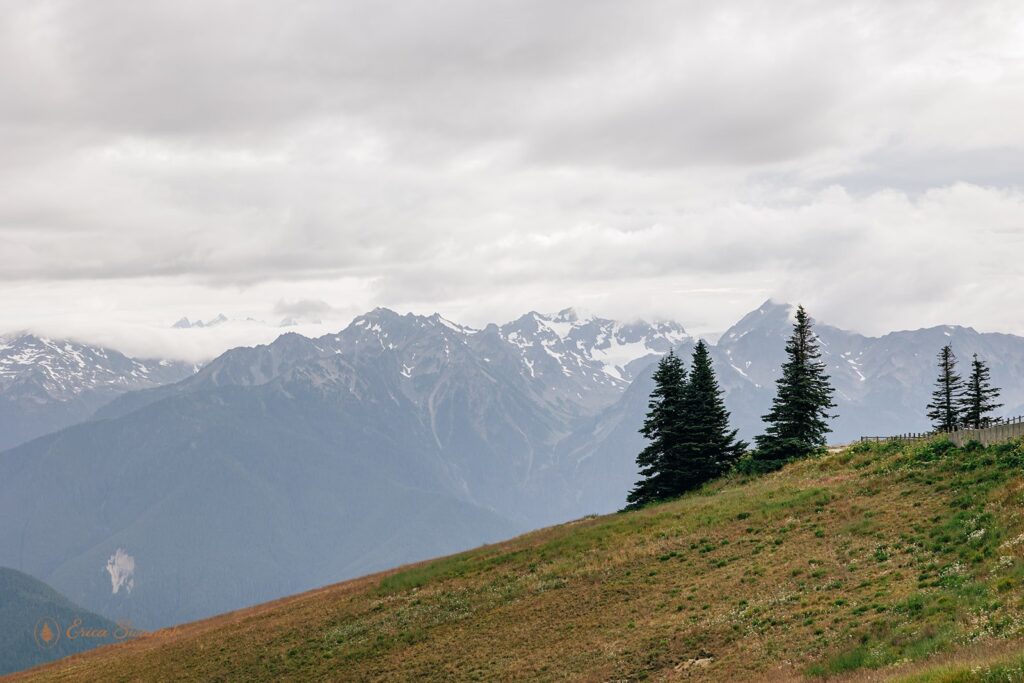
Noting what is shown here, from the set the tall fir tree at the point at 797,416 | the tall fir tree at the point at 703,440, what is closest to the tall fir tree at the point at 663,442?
the tall fir tree at the point at 703,440

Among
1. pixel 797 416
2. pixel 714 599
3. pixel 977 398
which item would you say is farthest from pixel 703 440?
pixel 714 599

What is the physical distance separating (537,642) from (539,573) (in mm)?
12415

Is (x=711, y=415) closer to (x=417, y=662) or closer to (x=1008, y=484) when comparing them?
(x=1008, y=484)

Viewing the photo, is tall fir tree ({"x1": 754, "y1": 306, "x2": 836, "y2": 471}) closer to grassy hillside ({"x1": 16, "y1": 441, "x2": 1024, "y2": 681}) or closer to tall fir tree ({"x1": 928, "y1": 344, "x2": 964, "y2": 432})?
grassy hillside ({"x1": 16, "y1": 441, "x2": 1024, "y2": 681})

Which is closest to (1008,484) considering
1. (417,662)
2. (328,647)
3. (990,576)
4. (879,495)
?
(879,495)

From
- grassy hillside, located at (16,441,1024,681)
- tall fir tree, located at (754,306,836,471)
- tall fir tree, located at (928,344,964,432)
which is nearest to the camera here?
grassy hillside, located at (16,441,1024,681)

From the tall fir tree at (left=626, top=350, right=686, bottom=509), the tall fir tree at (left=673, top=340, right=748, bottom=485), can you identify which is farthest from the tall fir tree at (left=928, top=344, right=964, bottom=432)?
the tall fir tree at (left=626, top=350, right=686, bottom=509)

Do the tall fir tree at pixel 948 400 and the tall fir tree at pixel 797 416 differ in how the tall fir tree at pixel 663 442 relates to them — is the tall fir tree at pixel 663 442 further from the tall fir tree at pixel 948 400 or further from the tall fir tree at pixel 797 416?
the tall fir tree at pixel 948 400

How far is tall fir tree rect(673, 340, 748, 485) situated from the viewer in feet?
250

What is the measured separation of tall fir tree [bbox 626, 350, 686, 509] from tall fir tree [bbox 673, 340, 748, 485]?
558mm

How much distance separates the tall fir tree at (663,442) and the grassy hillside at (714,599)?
965 cm

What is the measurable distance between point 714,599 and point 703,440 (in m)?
37.6

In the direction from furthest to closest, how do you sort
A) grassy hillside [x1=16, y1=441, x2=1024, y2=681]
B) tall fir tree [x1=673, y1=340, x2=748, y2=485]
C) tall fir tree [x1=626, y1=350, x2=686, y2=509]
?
1. tall fir tree [x1=626, y1=350, x2=686, y2=509]
2. tall fir tree [x1=673, y1=340, x2=748, y2=485]
3. grassy hillside [x1=16, y1=441, x2=1024, y2=681]

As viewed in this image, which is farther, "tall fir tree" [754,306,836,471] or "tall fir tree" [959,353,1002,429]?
"tall fir tree" [959,353,1002,429]
